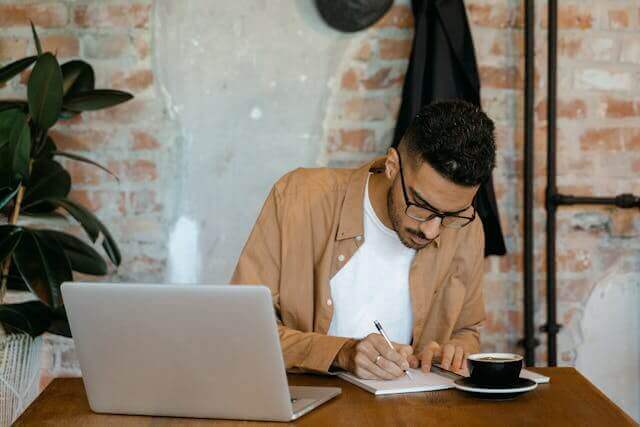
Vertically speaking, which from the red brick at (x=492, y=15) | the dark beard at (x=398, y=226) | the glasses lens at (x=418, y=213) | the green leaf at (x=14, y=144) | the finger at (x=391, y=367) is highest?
the red brick at (x=492, y=15)

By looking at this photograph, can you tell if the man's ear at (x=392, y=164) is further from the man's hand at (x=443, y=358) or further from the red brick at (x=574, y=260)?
the red brick at (x=574, y=260)

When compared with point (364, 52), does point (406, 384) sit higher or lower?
lower

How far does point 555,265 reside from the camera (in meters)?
3.03

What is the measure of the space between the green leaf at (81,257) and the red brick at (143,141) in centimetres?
42

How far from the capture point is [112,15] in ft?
9.72

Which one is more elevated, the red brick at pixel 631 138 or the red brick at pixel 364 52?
the red brick at pixel 364 52

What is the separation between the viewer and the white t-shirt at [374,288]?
2234mm

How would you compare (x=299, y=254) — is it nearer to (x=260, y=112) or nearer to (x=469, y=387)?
(x=469, y=387)

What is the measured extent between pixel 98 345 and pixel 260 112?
1546 mm

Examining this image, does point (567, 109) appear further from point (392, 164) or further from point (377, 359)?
point (377, 359)

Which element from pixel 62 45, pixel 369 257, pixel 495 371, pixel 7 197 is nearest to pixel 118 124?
pixel 62 45

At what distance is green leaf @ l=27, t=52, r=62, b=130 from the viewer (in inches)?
101

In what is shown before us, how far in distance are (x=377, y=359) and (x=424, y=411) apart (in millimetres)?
250

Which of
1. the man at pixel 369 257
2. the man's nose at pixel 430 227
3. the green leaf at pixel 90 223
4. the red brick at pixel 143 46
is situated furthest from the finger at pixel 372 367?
the red brick at pixel 143 46
